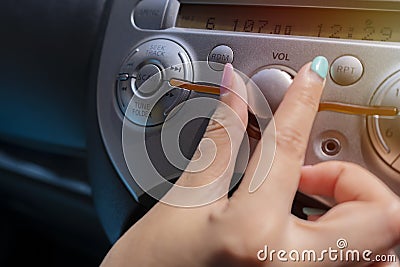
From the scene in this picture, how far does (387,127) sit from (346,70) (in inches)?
2.1

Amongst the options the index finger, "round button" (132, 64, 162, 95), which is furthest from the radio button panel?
the index finger

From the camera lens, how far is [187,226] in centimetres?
36

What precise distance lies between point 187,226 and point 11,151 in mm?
409

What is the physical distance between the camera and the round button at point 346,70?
412mm

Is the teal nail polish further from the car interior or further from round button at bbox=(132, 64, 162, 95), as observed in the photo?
round button at bbox=(132, 64, 162, 95)

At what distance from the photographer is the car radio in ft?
1.33

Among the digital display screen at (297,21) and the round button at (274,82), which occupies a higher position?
the digital display screen at (297,21)

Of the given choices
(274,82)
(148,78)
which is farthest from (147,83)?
(274,82)

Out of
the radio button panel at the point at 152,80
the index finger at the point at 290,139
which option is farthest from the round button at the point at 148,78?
the index finger at the point at 290,139

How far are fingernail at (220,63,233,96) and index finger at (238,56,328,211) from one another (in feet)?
0.18

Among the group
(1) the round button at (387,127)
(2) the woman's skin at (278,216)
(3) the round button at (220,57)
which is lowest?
(2) the woman's skin at (278,216)

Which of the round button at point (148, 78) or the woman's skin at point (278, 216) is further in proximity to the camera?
the round button at point (148, 78)

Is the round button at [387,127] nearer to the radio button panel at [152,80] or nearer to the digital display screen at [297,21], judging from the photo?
the digital display screen at [297,21]

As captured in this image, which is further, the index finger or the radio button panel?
the radio button panel
